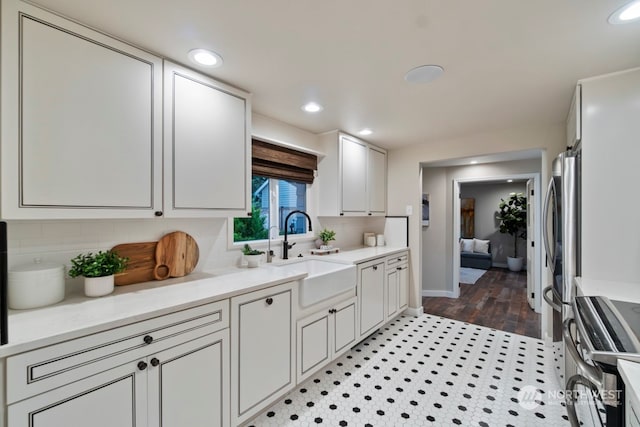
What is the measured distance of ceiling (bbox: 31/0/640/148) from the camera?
124 centimetres

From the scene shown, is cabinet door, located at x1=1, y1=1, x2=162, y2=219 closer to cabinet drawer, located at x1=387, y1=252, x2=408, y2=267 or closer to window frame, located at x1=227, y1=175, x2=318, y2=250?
window frame, located at x1=227, y1=175, x2=318, y2=250

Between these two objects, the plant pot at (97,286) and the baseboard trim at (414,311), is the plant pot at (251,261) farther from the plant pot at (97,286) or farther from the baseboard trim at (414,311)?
the baseboard trim at (414,311)

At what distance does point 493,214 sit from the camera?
725 cm

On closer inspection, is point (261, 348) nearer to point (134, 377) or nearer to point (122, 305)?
point (134, 377)

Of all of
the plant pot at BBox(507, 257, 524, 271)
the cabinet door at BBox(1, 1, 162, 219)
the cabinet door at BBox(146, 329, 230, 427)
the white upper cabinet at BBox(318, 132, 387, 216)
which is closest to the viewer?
the cabinet door at BBox(1, 1, 162, 219)

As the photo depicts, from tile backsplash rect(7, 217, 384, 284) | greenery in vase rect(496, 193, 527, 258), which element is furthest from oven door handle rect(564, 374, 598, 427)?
greenery in vase rect(496, 193, 527, 258)

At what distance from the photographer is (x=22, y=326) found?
1.06m

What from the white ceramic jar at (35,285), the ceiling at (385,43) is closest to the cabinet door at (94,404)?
the white ceramic jar at (35,285)

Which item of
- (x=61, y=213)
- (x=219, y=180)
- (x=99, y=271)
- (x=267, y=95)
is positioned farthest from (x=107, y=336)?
(x=267, y=95)

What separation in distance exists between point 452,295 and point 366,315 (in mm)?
2360

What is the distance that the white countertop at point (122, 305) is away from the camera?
1.01m

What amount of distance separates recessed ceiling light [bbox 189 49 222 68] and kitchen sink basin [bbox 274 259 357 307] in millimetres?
1507

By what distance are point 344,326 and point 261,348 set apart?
97cm

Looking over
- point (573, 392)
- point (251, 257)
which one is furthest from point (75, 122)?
point (573, 392)
